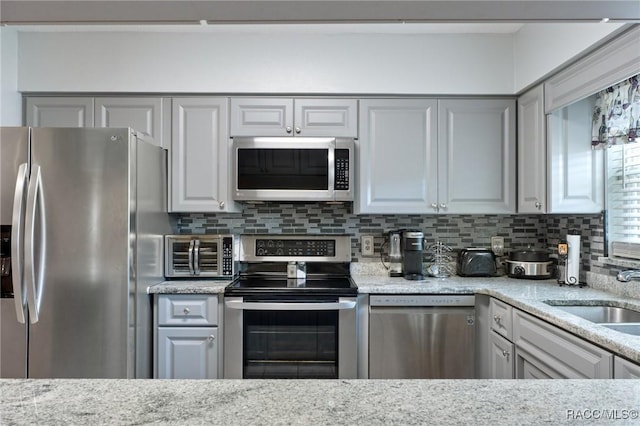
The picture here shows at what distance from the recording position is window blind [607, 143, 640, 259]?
205 centimetres

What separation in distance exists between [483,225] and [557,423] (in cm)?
243

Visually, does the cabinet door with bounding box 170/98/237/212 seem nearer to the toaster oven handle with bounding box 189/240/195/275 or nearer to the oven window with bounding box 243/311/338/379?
the toaster oven handle with bounding box 189/240/195/275

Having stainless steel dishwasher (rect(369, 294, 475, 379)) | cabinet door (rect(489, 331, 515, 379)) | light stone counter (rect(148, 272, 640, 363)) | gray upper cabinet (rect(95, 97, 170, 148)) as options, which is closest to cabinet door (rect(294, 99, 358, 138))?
gray upper cabinet (rect(95, 97, 170, 148))

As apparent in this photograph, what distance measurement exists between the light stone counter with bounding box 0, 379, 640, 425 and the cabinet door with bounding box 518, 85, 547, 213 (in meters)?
1.80

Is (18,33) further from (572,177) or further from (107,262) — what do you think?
(572,177)

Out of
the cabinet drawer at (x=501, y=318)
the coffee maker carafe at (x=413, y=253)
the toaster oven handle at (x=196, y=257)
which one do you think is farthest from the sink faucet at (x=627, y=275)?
the toaster oven handle at (x=196, y=257)

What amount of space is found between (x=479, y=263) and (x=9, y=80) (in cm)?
323

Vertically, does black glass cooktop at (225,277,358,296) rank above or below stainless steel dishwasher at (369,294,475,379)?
above

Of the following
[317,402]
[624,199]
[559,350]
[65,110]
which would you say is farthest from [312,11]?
[65,110]

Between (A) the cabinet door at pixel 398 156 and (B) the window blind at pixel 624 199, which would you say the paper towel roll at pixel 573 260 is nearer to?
(B) the window blind at pixel 624 199

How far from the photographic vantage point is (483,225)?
2873 mm

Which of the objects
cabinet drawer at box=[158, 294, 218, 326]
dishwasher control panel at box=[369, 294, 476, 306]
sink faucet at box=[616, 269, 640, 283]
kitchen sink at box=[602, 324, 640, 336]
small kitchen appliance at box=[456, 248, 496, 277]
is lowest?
cabinet drawer at box=[158, 294, 218, 326]

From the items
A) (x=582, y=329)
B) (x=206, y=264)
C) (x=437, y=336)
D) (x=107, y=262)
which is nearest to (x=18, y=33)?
(x=107, y=262)

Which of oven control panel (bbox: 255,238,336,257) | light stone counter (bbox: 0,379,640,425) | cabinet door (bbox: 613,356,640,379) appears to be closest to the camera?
light stone counter (bbox: 0,379,640,425)
